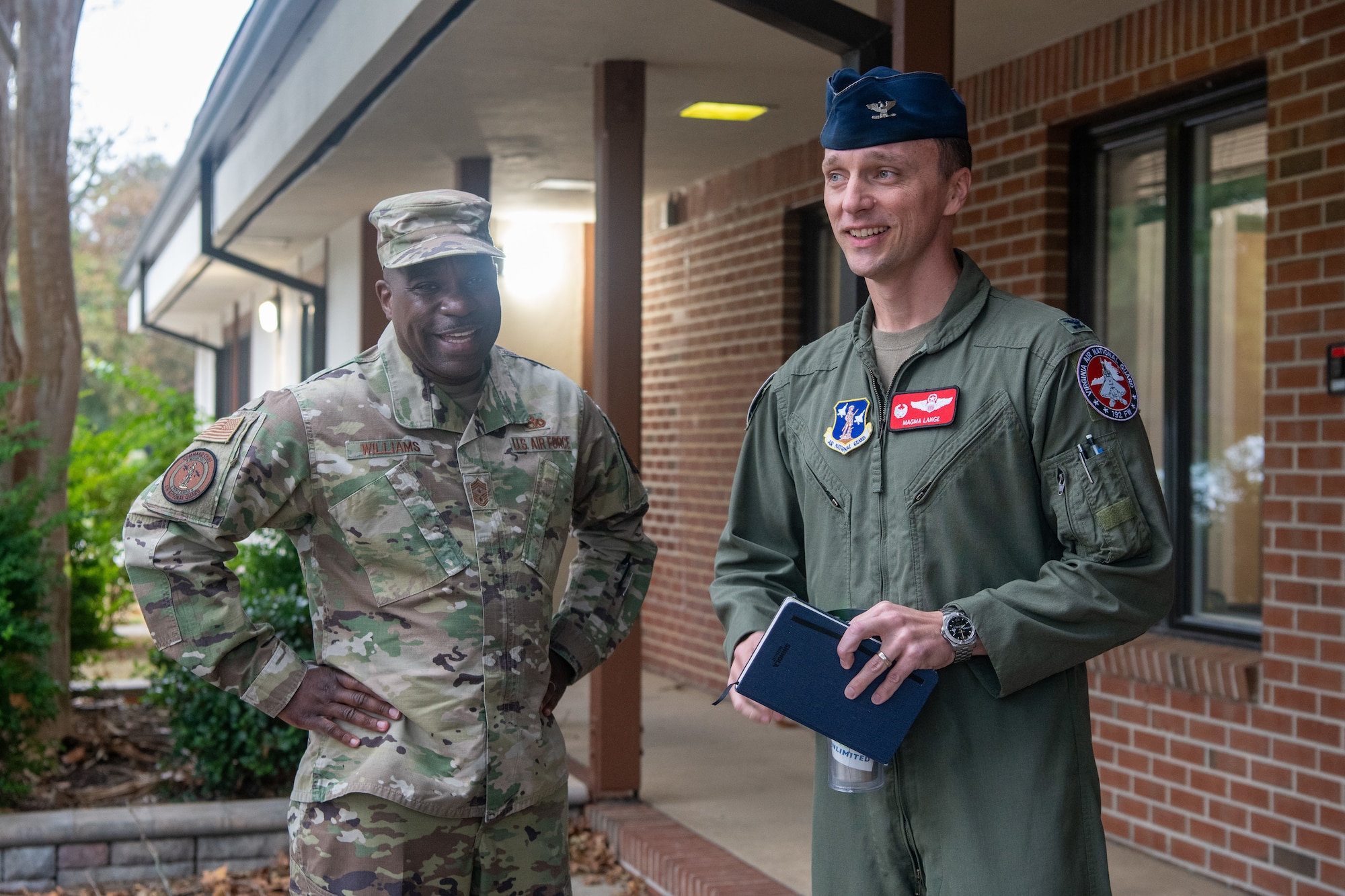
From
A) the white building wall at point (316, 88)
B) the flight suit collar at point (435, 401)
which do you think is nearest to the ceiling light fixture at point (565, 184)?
the white building wall at point (316, 88)

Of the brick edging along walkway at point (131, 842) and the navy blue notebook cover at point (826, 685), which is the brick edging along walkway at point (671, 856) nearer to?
the brick edging along walkway at point (131, 842)

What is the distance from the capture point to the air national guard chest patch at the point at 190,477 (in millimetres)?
2389

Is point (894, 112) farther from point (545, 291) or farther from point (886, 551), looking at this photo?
point (545, 291)

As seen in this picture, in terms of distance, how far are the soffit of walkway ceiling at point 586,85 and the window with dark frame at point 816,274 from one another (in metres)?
0.43

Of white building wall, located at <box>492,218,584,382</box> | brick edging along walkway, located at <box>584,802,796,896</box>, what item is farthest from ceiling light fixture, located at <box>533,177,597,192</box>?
brick edging along walkway, located at <box>584,802,796,896</box>

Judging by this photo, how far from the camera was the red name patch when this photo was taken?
1930 millimetres

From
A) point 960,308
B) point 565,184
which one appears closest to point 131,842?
point 960,308

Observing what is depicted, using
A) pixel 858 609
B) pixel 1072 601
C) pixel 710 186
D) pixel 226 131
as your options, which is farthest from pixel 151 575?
pixel 226 131

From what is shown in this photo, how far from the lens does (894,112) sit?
1.96m

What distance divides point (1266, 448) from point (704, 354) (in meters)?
4.14

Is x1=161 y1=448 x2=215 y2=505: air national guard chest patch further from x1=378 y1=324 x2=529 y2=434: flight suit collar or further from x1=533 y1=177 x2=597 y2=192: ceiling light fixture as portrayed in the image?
x1=533 y1=177 x2=597 y2=192: ceiling light fixture

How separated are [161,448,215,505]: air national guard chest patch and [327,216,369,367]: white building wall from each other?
23.5 ft

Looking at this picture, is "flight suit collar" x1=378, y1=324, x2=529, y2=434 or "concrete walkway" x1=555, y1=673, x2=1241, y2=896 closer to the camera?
"flight suit collar" x1=378, y1=324, x2=529, y2=434

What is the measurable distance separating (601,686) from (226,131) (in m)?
6.51
